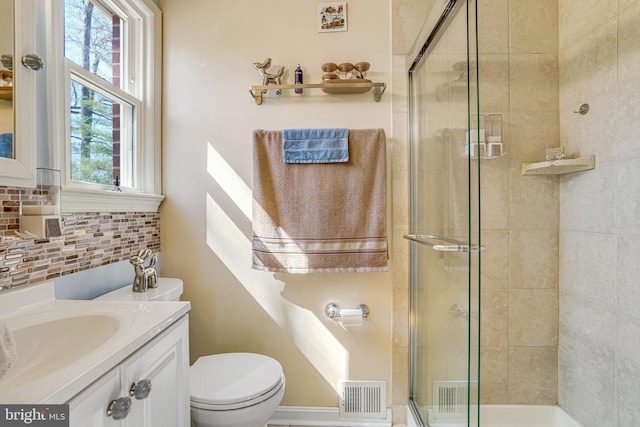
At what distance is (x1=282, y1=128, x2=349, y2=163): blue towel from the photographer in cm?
156

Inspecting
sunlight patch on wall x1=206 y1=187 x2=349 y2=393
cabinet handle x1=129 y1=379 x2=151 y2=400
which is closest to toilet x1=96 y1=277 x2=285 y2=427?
sunlight patch on wall x1=206 y1=187 x2=349 y2=393

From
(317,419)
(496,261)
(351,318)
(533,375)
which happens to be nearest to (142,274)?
(351,318)

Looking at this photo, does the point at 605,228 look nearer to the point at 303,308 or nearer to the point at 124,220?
the point at 303,308

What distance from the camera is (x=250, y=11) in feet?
5.60

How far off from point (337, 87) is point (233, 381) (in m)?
1.41

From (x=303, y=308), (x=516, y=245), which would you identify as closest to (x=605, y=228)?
(x=516, y=245)

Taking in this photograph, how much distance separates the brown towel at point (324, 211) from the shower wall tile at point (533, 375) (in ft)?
2.69

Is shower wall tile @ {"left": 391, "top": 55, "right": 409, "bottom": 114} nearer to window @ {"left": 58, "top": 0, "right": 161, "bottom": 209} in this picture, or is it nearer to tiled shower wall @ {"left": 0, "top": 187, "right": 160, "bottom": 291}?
window @ {"left": 58, "top": 0, "right": 161, "bottom": 209}

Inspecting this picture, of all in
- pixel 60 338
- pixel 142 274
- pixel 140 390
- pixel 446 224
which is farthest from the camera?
pixel 142 274

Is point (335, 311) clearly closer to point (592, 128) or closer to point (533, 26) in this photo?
point (592, 128)

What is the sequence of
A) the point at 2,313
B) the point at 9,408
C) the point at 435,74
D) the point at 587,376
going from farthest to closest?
the point at 587,376, the point at 435,74, the point at 2,313, the point at 9,408

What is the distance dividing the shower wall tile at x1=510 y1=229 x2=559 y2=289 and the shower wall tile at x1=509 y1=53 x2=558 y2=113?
0.62 m

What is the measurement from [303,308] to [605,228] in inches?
54.8

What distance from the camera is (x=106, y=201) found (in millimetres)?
1363
